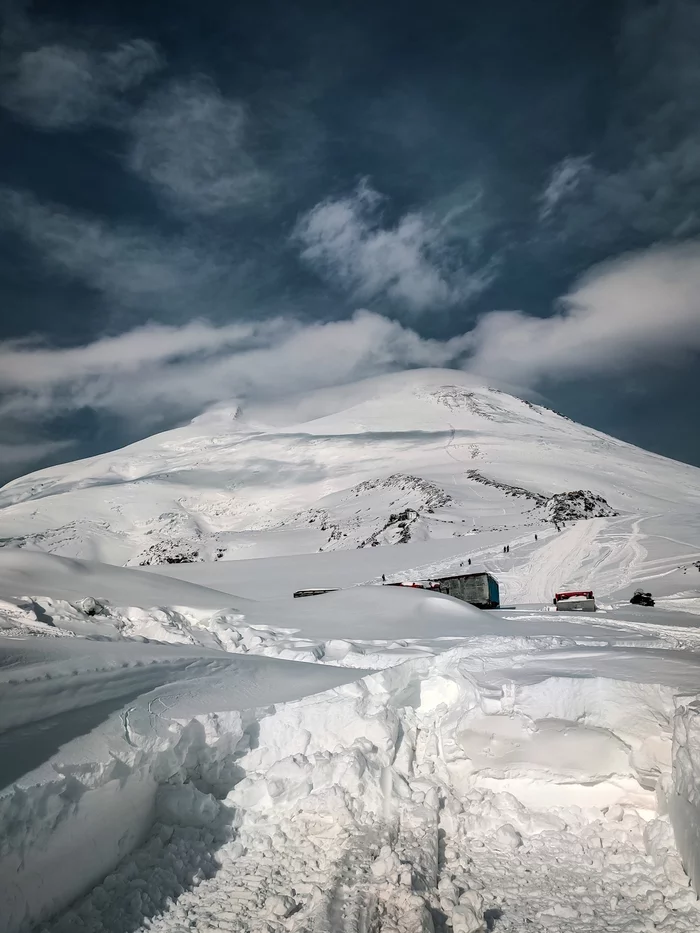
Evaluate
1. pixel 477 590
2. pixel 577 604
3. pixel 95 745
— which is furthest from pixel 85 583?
pixel 577 604

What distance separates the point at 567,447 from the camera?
4242 inches

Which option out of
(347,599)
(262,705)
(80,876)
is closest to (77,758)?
(80,876)

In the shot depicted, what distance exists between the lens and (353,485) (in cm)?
10294

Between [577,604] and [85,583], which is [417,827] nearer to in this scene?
[85,583]

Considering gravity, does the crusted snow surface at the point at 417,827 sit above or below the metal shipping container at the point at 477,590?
below

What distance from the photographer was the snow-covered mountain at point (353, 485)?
65.6 meters

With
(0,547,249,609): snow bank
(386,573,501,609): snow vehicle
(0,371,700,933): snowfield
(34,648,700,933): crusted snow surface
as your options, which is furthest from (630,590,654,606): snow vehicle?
(34,648,700,933): crusted snow surface

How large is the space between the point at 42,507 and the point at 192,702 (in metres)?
117

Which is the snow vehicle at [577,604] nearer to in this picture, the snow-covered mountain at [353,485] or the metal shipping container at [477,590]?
the metal shipping container at [477,590]

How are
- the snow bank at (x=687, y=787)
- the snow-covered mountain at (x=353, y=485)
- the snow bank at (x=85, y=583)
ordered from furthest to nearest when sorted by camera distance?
the snow-covered mountain at (x=353, y=485) → the snow bank at (x=85, y=583) → the snow bank at (x=687, y=787)

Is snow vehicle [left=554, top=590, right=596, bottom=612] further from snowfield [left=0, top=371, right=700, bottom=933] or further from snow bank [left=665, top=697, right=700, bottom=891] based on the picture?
snow bank [left=665, top=697, right=700, bottom=891]

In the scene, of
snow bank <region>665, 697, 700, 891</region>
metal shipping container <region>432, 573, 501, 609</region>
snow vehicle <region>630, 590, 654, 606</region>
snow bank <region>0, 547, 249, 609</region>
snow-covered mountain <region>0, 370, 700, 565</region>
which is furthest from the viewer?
snow-covered mountain <region>0, 370, 700, 565</region>

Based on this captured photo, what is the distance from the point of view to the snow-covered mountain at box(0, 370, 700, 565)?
2581 inches

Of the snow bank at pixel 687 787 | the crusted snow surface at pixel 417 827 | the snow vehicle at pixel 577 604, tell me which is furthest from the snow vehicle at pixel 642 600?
the snow bank at pixel 687 787
